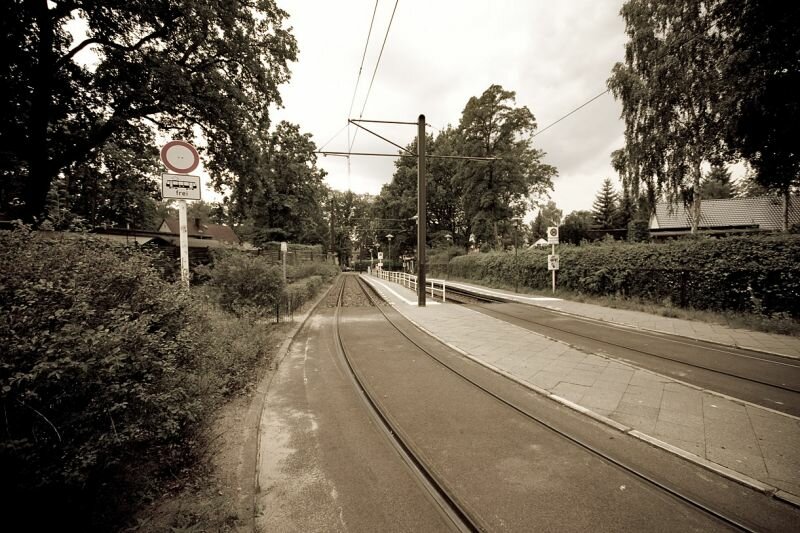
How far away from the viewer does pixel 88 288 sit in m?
2.15

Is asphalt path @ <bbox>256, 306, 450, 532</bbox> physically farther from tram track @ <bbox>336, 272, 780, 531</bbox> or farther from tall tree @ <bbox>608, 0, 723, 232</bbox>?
tall tree @ <bbox>608, 0, 723, 232</bbox>

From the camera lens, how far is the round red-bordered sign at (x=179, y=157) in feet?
14.1

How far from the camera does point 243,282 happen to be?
26.9ft

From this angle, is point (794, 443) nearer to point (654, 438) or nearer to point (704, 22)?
point (654, 438)

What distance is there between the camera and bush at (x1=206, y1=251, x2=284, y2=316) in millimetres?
7984

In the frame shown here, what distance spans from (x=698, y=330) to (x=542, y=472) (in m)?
8.16

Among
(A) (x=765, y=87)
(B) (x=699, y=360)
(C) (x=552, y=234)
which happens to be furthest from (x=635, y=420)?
(C) (x=552, y=234)

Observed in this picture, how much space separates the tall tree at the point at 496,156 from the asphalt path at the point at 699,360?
21895mm

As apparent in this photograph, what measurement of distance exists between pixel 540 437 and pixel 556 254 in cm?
1444

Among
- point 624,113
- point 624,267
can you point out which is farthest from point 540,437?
point 624,113

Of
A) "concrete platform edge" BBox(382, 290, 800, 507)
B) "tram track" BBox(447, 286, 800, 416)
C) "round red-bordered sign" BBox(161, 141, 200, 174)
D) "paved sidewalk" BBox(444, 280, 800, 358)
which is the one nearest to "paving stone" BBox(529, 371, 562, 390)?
"concrete platform edge" BBox(382, 290, 800, 507)

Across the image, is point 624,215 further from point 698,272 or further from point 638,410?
point 638,410

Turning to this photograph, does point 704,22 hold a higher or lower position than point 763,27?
higher

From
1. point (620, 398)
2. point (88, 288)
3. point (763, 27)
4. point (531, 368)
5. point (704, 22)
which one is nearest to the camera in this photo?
point (88, 288)
